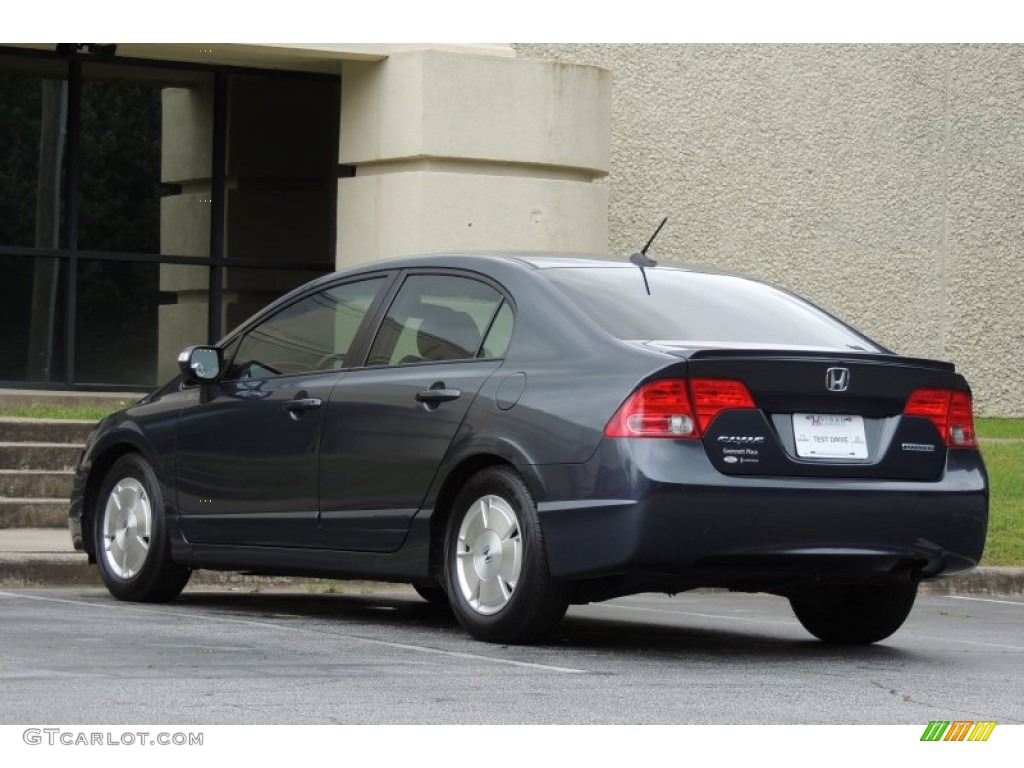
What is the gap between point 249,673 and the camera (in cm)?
682

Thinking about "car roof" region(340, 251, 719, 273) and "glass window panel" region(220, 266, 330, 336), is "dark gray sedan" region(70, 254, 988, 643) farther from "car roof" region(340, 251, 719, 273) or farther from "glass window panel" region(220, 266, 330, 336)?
"glass window panel" region(220, 266, 330, 336)

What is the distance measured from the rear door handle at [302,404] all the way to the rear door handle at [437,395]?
2.17ft

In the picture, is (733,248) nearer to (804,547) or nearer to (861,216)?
(861,216)

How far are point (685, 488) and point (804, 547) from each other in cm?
51

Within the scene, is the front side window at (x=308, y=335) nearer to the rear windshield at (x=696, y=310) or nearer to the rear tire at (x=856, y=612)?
the rear windshield at (x=696, y=310)

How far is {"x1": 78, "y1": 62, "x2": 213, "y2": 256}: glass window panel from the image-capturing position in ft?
65.0

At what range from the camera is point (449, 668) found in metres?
7.09

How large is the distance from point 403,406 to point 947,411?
6.92ft

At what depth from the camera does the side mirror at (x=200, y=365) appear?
364 inches

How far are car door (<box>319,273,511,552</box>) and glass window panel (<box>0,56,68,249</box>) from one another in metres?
11.7

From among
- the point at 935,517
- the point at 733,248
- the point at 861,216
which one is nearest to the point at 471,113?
the point at 733,248

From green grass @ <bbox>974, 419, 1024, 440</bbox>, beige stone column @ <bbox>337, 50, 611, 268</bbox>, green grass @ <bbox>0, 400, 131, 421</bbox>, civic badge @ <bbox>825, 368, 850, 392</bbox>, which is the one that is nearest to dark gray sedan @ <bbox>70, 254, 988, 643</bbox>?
civic badge @ <bbox>825, 368, 850, 392</bbox>

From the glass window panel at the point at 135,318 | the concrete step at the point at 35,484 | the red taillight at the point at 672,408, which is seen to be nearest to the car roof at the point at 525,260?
the red taillight at the point at 672,408

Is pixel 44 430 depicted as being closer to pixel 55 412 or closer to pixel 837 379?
pixel 55 412
